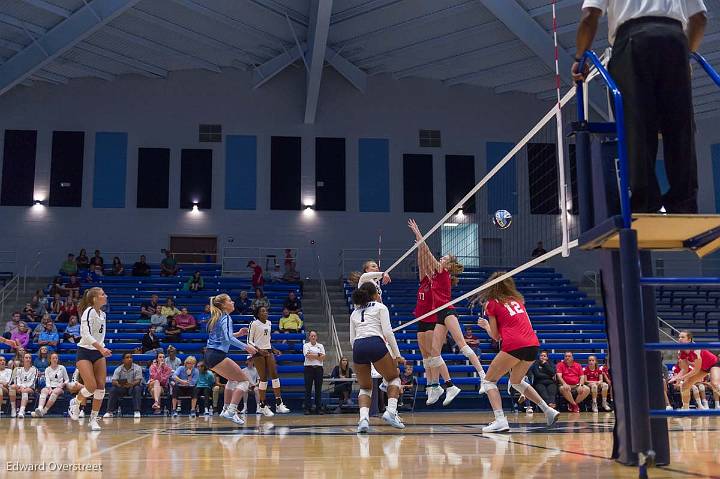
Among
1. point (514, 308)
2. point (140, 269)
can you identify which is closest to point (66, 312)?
point (140, 269)

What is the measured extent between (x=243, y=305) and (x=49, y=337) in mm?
5108

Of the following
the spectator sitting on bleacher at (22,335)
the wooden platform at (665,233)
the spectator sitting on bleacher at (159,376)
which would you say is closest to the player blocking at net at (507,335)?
the wooden platform at (665,233)

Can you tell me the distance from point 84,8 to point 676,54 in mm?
19612

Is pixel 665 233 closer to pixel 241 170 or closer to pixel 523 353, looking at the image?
pixel 523 353

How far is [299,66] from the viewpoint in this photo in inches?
1035

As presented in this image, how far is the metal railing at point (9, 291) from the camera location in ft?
72.8

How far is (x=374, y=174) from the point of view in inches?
1049

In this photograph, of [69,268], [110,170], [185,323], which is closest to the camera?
[185,323]

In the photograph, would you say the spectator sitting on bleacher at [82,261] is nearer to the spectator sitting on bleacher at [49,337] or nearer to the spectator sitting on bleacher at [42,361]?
the spectator sitting on bleacher at [49,337]

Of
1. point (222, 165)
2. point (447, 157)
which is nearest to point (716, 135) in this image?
point (447, 157)

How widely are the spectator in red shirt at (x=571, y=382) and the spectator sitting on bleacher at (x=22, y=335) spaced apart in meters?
12.8

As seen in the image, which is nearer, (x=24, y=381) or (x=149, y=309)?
(x=24, y=381)

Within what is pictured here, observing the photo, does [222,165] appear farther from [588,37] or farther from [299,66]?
[588,37]

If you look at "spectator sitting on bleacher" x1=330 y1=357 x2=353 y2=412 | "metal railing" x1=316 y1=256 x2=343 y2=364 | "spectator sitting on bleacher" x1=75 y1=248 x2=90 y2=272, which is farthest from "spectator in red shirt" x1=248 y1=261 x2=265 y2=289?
"spectator sitting on bleacher" x1=330 y1=357 x2=353 y2=412
